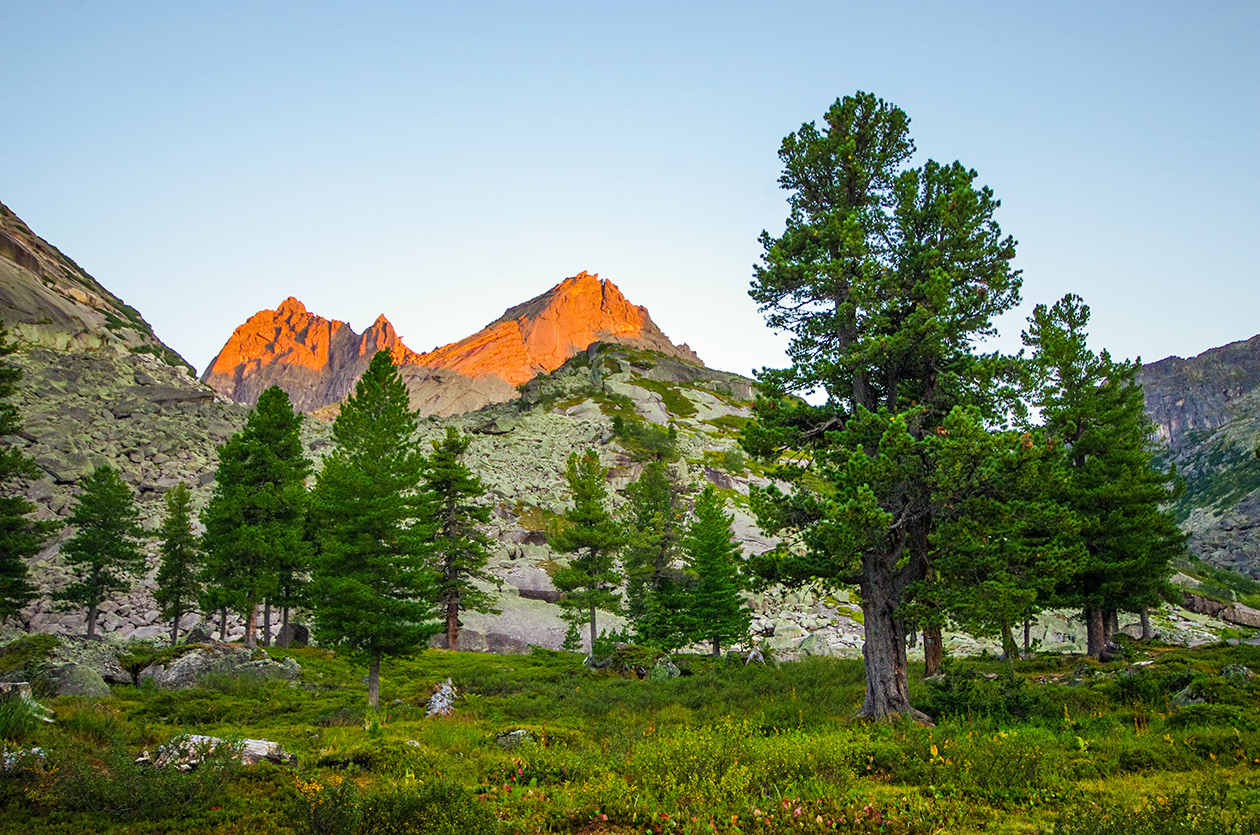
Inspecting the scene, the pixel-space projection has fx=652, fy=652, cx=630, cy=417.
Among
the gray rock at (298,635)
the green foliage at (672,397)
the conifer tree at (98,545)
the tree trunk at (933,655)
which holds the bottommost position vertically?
the gray rock at (298,635)

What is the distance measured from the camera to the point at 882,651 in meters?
15.7

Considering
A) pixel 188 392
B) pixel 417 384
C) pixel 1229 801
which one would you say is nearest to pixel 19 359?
pixel 188 392

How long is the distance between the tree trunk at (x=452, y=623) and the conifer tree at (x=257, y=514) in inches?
349

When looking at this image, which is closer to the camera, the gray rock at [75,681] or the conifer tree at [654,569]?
the gray rock at [75,681]

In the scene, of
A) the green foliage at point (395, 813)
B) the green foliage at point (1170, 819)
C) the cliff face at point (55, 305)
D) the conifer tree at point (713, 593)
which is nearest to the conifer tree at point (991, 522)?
the green foliage at point (1170, 819)

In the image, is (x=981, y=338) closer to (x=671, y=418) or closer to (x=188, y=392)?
(x=188, y=392)

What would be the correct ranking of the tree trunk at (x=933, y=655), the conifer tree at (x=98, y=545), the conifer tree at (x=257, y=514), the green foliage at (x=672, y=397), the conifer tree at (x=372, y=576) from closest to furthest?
the tree trunk at (x=933, y=655) → the conifer tree at (x=372, y=576) → the conifer tree at (x=257, y=514) → the conifer tree at (x=98, y=545) → the green foliage at (x=672, y=397)

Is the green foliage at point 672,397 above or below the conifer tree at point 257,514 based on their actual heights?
above

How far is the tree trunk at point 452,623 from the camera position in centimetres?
3838

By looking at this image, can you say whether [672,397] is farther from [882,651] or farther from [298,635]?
[882,651]

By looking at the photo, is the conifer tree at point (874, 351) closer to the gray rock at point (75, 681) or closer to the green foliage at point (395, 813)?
the green foliage at point (395, 813)

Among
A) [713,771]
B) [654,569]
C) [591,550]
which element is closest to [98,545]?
[591,550]

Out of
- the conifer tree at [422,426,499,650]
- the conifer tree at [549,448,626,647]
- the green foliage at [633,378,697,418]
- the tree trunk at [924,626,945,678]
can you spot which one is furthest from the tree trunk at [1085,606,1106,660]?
the green foliage at [633,378,697,418]

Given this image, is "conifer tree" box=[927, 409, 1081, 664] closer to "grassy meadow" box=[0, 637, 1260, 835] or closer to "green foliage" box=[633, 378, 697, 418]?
"grassy meadow" box=[0, 637, 1260, 835]
